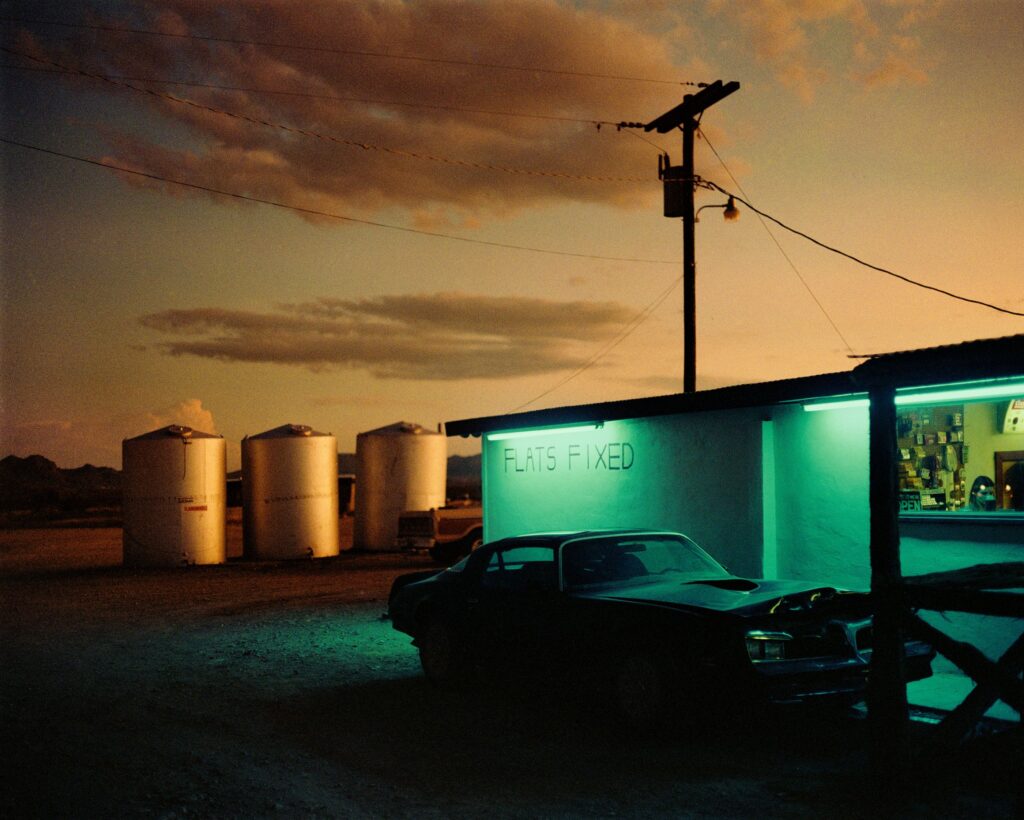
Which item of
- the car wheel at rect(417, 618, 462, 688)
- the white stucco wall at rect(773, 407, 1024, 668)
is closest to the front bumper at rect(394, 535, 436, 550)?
the white stucco wall at rect(773, 407, 1024, 668)

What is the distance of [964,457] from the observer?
9.92 metres

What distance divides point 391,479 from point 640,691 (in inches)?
845

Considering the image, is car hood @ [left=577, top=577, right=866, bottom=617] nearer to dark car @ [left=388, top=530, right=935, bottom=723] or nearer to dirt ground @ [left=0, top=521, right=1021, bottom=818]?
dark car @ [left=388, top=530, right=935, bottom=723]

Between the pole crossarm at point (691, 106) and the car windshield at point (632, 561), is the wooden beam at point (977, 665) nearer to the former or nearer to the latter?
the car windshield at point (632, 561)

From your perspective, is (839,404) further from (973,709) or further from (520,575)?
(973,709)

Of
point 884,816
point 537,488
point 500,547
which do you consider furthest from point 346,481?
point 884,816

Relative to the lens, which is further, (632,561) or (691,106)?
(691,106)

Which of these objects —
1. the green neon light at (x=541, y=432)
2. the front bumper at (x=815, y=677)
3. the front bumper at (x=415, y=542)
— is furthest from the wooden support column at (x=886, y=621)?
the front bumper at (x=415, y=542)

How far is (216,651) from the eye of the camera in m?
11.0

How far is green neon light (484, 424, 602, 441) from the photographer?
44.2 ft

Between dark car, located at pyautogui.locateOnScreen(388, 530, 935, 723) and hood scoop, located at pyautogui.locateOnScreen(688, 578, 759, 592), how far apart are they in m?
0.02

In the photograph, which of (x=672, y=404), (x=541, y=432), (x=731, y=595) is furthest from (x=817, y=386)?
(x=541, y=432)

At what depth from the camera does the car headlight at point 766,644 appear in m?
6.47

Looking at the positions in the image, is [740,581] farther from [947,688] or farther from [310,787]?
[310,787]
